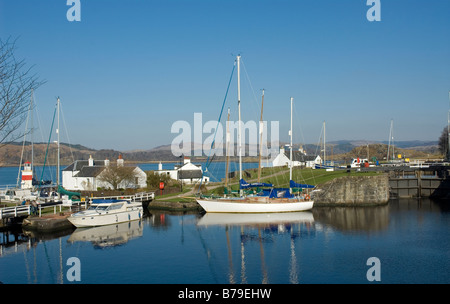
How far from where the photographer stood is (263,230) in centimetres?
3531

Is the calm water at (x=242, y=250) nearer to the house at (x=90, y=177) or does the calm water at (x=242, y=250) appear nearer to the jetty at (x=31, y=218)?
the jetty at (x=31, y=218)

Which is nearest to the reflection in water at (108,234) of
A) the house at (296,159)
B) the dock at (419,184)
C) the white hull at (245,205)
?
the white hull at (245,205)

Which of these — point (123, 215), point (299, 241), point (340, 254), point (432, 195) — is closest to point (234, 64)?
point (123, 215)

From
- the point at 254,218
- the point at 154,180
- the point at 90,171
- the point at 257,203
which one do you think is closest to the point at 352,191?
the point at 257,203

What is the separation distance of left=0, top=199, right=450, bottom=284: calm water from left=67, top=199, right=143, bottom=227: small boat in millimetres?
1082

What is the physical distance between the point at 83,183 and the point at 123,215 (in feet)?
80.8

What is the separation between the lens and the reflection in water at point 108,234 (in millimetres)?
31547

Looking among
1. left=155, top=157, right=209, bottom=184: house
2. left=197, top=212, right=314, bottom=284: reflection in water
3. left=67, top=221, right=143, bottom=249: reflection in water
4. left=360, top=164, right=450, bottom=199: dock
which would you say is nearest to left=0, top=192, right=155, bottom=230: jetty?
left=67, top=221, right=143, bottom=249: reflection in water

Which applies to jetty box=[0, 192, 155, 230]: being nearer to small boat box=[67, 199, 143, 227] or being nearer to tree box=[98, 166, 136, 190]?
small boat box=[67, 199, 143, 227]

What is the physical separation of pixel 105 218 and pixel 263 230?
50.9ft

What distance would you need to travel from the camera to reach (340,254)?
26844 mm

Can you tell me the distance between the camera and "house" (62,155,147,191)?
60469mm
